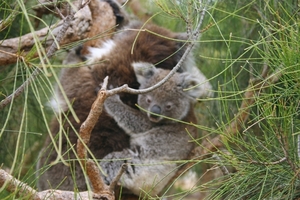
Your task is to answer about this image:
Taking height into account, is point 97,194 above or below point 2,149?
above

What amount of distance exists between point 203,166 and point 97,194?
8.31 ft

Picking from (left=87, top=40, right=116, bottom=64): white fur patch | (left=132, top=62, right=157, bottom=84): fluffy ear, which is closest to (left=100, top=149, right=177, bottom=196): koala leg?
(left=132, top=62, right=157, bottom=84): fluffy ear

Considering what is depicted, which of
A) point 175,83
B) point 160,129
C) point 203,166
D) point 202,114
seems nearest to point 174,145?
point 160,129

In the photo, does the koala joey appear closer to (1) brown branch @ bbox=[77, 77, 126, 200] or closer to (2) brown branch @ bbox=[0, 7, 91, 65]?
(2) brown branch @ bbox=[0, 7, 91, 65]

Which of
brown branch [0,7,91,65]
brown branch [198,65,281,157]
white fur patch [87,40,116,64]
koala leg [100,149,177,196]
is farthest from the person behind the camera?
white fur patch [87,40,116,64]

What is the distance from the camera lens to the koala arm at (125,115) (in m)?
3.53

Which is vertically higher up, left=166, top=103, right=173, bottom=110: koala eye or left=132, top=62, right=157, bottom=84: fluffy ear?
left=132, top=62, right=157, bottom=84: fluffy ear

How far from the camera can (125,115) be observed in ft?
11.6

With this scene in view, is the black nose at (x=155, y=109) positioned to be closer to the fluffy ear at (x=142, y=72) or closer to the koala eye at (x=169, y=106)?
the koala eye at (x=169, y=106)

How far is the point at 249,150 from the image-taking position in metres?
2.16

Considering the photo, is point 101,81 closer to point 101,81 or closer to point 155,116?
point 101,81

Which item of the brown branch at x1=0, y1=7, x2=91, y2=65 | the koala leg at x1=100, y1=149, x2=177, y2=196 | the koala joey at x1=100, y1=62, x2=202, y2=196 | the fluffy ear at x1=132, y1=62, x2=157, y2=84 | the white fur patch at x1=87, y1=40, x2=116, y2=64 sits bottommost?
the koala leg at x1=100, y1=149, x2=177, y2=196

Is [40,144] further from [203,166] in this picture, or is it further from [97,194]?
[97,194]

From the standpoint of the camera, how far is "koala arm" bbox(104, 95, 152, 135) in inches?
139
